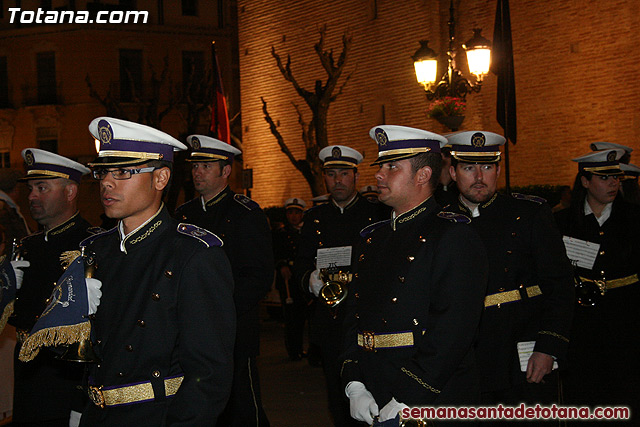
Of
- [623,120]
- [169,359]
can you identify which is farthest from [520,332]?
[623,120]

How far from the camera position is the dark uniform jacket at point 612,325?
6871 millimetres

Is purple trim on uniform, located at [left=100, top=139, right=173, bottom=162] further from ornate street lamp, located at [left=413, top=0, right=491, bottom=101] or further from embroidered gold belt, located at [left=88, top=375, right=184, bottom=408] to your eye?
ornate street lamp, located at [left=413, top=0, right=491, bottom=101]

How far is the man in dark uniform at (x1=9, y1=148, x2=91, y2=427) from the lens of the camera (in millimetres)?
5211

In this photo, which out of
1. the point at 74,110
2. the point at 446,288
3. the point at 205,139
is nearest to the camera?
the point at 446,288

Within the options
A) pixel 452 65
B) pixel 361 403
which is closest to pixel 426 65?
pixel 452 65

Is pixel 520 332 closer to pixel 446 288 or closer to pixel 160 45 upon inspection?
pixel 446 288

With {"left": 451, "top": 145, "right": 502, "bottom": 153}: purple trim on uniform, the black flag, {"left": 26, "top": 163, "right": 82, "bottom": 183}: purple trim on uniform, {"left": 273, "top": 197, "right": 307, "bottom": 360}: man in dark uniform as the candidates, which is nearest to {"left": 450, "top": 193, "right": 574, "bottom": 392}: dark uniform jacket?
{"left": 451, "top": 145, "right": 502, "bottom": 153}: purple trim on uniform

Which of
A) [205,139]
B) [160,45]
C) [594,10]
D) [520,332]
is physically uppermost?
[160,45]

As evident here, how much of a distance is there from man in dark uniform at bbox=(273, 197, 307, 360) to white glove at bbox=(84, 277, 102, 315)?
690 cm

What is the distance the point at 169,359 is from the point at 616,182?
4.98 meters

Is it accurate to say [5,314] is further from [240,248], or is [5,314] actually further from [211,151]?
[211,151]

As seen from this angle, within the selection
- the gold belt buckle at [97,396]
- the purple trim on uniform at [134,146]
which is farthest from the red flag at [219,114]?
the gold belt buckle at [97,396]

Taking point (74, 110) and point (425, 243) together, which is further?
point (74, 110)

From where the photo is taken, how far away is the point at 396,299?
414 centimetres
